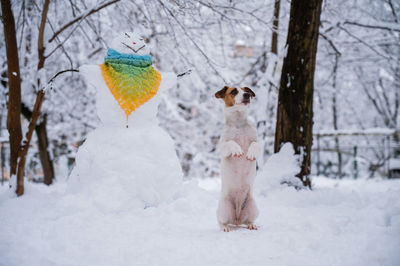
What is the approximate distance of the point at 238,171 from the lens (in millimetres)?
2541

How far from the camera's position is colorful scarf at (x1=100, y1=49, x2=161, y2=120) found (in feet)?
10.4

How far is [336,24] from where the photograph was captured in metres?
5.08

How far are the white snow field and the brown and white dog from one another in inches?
5.6

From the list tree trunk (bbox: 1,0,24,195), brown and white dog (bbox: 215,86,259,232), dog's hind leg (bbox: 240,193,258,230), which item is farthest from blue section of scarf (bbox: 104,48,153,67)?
dog's hind leg (bbox: 240,193,258,230)

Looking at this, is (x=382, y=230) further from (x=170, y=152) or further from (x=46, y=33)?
(x=46, y=33)

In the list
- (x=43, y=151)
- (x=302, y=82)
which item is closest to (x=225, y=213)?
(x=302, y=82)

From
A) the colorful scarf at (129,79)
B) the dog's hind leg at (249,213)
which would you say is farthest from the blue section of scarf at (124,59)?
the dog's hind leg at (249,213)

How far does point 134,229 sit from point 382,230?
1980 millimetres

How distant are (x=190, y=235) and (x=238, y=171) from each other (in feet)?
2.25

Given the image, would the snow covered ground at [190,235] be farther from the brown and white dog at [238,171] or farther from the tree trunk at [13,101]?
the tree trunk at [13,101]

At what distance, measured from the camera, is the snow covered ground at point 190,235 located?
186 centimetres

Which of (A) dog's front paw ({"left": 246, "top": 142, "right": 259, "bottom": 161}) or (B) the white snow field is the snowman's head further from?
(A) dog's front paw ({"left": 246, "top": 142, "right": 259, "bottom": 161})

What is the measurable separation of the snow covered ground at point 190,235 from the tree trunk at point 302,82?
79cm

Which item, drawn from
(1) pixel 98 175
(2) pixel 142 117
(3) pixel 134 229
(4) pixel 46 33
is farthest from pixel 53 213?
(4) pixel 46 33
